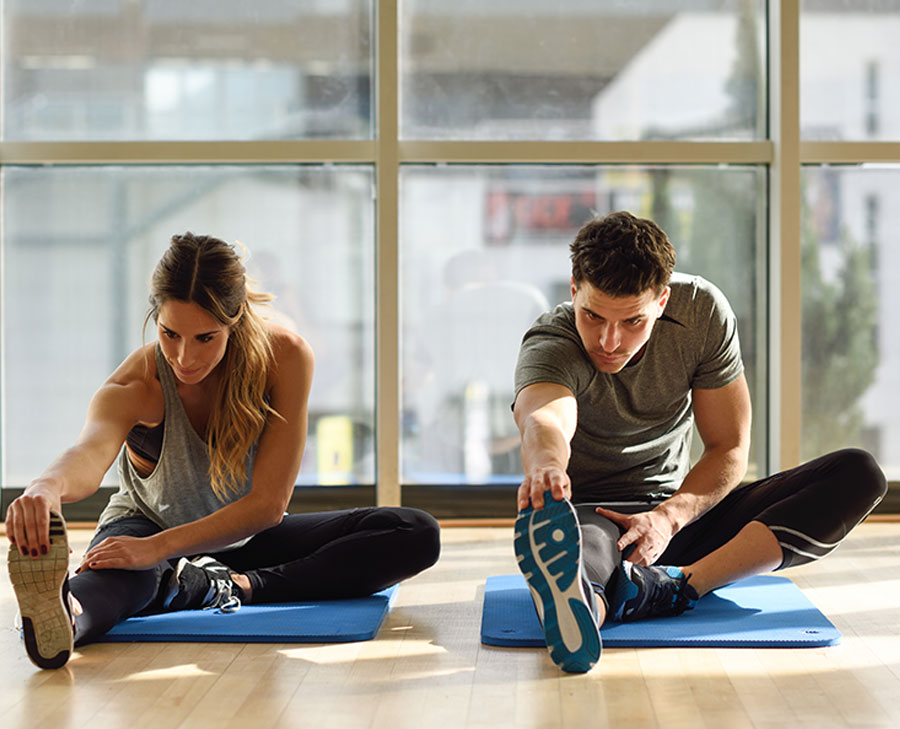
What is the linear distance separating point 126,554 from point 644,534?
1009mm

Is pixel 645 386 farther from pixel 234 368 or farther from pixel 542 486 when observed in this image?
pixel 234 368

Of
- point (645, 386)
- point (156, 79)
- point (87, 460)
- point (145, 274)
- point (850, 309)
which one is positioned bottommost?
point (87, 460)

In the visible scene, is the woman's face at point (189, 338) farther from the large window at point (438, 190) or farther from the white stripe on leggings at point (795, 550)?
the large window at point (438, 190)

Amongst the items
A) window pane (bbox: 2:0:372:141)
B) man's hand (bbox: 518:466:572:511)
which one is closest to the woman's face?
man's hand (bbox: 518:466:572:511)

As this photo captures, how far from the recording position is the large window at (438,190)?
148 inches

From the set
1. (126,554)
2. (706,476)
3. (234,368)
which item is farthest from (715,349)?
(126,554)

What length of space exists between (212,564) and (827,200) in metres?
2.59

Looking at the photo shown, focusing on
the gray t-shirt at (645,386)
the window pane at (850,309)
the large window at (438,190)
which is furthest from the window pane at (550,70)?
the gray t-shirt at (645,386)

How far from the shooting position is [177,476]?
2.27 m

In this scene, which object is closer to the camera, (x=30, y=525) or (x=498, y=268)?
(x=30, y=525)

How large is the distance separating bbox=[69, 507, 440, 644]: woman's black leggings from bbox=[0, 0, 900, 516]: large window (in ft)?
4.32

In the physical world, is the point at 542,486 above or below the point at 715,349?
below

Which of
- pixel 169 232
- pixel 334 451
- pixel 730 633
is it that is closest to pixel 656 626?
pixel 730 633

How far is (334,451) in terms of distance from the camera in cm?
388
